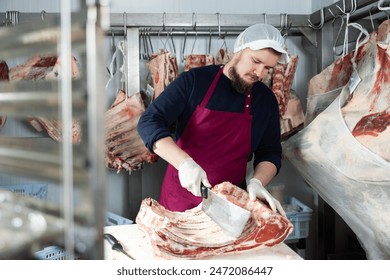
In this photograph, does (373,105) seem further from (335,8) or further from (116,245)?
(116,245)

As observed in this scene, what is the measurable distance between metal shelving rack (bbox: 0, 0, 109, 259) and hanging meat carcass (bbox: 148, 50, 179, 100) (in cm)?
121

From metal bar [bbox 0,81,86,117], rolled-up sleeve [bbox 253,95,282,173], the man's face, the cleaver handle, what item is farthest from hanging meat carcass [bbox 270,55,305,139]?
metal bar [bbox 0,81,86,117]

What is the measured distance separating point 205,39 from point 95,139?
162 cm

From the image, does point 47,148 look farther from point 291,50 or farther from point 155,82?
point 291,50

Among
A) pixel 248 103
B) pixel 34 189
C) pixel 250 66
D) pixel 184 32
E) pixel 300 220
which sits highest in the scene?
pixel 184 32

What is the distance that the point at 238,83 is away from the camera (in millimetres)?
1263

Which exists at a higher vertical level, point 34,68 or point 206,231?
point 34,68

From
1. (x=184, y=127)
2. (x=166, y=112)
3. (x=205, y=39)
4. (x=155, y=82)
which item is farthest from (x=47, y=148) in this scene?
(x=205, y=39)

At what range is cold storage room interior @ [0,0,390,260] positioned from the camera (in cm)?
29

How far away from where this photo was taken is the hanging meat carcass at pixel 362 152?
3.43ft

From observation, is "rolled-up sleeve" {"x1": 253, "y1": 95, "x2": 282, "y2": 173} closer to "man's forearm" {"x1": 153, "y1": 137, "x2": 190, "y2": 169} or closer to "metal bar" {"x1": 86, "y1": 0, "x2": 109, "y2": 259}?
"man's forearm" {"x1": 153, "y1": 137, "x2": 190, "y2": 169}

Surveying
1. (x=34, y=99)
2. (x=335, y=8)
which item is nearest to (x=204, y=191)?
(x=34, y=99)

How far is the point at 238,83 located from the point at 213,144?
20 cm

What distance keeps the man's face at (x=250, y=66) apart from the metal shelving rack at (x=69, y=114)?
0.91 metres
